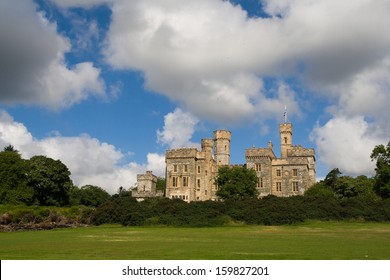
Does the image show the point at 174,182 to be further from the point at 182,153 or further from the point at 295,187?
the point at 295,187

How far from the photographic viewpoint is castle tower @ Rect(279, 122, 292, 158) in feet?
270

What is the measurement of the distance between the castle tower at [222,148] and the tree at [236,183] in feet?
50.1

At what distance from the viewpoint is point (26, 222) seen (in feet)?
141

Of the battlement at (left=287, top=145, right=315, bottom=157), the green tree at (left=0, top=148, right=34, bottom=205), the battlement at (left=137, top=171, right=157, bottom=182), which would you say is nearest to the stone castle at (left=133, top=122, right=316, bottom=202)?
the battlement at (left=287, top=145, right=315, bottom=157)

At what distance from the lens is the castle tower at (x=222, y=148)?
8275cm

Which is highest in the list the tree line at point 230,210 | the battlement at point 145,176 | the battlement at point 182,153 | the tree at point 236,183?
the battlement at point 182,153

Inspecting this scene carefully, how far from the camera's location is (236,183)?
213 feet

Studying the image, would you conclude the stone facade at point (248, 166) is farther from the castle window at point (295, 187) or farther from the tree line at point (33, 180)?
the tree line at point (33, 180)

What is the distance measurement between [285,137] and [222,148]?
36.2 feet

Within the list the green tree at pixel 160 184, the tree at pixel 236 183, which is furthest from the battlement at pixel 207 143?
the green tree at pixel 160 184

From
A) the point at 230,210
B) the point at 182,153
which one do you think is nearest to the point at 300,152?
the point at 182,153

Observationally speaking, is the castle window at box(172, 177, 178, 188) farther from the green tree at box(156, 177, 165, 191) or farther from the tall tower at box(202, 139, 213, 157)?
the green tree at box(156, 177, 165, 191)

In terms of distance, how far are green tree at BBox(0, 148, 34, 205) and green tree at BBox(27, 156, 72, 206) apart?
122 cm

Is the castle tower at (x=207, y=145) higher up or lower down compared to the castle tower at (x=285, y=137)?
lower down
